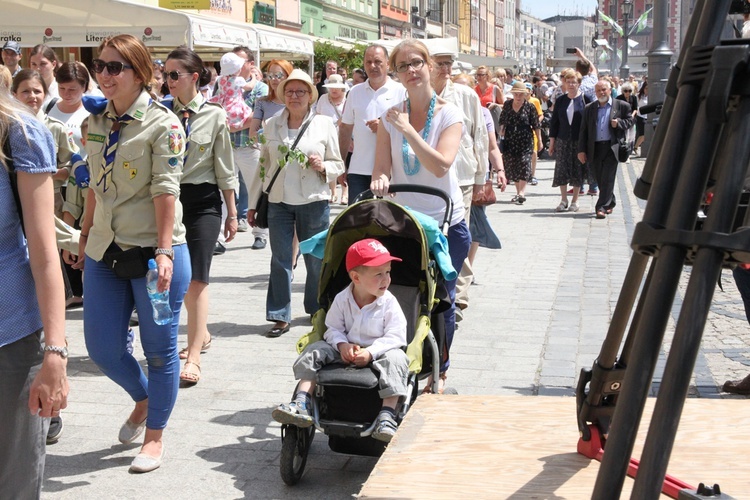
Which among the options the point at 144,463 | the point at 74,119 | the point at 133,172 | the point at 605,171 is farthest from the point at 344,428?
the point at 605,171

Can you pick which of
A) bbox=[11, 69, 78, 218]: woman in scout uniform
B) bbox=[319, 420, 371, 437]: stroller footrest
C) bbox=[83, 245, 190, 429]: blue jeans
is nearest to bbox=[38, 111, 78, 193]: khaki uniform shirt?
bbox=[11, 69, 78, 218]: woman in scout uniform

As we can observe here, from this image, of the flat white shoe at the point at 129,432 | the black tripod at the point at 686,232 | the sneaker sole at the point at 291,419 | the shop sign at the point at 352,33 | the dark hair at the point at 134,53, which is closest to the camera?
the black tripod at the point at 686,232

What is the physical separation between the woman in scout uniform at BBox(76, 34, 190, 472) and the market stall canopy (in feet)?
42.5

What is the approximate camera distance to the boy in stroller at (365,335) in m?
4.38

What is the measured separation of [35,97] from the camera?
22.1 ft

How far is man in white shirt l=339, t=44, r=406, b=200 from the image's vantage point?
8.45 m

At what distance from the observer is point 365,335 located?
4.61m

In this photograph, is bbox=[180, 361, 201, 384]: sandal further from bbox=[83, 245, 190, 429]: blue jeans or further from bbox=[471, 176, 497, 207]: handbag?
bbox=[471, 176, 497, 207]: handbag

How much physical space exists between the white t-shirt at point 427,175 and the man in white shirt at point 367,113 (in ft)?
8.55

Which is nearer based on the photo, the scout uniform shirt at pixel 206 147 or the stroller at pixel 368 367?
the stroller at pixel 368 367

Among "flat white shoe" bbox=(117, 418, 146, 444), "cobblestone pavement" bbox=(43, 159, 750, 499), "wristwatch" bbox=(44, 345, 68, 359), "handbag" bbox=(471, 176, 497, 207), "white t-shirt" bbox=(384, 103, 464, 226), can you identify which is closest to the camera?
"wristwatch" bbox=(44, 345, 68, 359)

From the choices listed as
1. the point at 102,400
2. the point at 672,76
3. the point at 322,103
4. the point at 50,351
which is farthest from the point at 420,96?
the point at 322,103

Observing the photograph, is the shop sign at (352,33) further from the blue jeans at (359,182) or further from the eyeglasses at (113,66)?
the eyeglasses at (113,66)

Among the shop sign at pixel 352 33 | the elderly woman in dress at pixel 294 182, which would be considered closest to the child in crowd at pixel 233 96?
the elderly woman in dress at pixel 294 182
